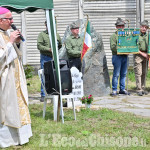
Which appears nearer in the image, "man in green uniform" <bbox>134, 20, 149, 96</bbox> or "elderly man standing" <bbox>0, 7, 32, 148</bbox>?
"elderly man standing" <bbox>0, 7, 32, 148</bbox>

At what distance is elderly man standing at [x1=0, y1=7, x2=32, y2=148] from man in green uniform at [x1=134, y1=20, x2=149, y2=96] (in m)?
5.22

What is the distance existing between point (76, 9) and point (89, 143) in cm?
931

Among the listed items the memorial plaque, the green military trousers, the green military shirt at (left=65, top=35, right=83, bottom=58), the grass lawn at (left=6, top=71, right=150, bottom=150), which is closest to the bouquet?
the grass lawn at (left=6, top=71, right=150, bottom=150)

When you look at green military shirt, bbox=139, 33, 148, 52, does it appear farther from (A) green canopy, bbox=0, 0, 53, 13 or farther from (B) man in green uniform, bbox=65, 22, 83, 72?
(A) green canopy, bbox=0, 0, 53, 13

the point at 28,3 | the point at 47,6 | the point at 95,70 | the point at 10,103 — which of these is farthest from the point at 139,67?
the point at 10,103

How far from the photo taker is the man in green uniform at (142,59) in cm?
923

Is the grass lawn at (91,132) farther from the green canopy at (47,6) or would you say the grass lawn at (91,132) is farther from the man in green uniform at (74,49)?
the man in green uniform at (74,49)

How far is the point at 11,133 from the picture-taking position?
469 cm

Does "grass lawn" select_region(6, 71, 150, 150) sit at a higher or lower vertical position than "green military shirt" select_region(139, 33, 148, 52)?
lower

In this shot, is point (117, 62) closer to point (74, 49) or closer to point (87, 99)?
point (74, 49)

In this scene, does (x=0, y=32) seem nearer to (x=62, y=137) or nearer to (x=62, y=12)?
(x=62, y=137)

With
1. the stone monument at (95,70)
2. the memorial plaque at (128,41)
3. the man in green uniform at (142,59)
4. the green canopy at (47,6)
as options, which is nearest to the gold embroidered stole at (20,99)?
the green canopy at (47,6)

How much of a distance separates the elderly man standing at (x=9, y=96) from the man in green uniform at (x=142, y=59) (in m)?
5.22

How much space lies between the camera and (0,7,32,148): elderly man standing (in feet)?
15.0
